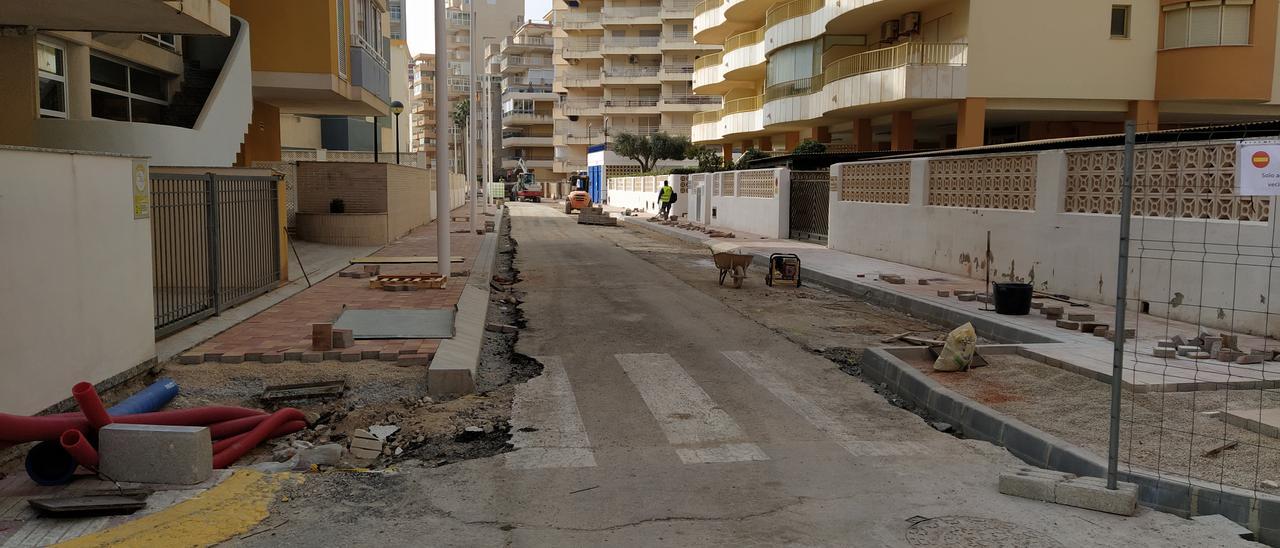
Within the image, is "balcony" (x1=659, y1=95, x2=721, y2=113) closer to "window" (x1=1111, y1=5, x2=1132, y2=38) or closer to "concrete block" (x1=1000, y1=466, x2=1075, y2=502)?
"window" (x1=1111, y1=5, x2=1132, y2=38)

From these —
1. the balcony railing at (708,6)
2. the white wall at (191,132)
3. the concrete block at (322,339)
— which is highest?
the balcony railing at (708,6)

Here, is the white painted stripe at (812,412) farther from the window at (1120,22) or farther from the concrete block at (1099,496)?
the window at (1120,22)

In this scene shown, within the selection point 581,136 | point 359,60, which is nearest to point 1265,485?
point 359,60

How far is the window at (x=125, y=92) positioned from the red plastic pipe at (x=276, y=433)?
1447 centimetres

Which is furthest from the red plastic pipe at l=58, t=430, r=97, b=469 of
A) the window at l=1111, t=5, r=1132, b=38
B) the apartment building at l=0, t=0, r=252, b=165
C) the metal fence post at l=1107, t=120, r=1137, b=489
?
the window at l=1111, t=5, r=1132, b=38

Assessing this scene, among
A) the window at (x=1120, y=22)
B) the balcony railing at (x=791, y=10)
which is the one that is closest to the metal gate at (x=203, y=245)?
the window at (x=1120, y=22)

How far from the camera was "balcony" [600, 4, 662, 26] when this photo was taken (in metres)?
94.9

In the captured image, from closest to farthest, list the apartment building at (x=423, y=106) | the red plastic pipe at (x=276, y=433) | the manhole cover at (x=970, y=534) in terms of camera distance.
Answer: the manhole cover at (x=970, y=534) < the red plastic pipe at (x=276, y=433) < the apartment building at (x=423, y=106)

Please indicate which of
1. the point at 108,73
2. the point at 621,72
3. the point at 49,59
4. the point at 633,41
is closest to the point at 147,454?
the point at 49,59

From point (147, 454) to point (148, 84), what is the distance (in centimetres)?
1847

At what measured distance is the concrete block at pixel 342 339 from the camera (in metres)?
9.26

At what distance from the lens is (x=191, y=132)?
1811 centimetres

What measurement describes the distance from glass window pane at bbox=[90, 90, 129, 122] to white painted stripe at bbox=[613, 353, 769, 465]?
14285 millimetres

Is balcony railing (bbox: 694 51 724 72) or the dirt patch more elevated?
balcony railing (bbox: 694 51 724 72)
